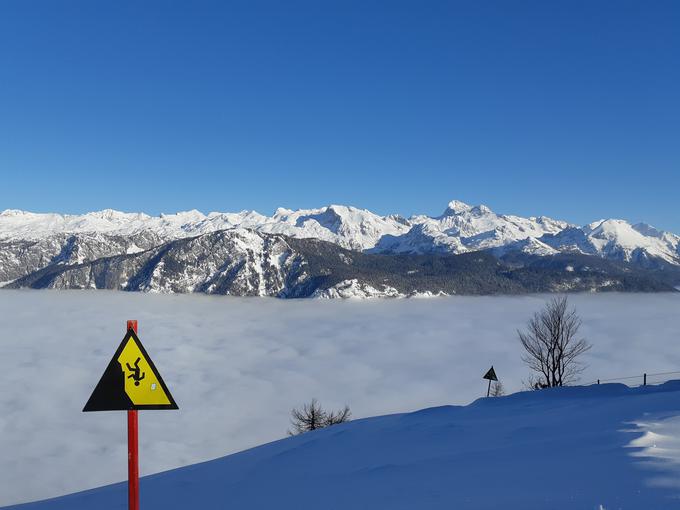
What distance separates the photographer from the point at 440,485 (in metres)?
9.46

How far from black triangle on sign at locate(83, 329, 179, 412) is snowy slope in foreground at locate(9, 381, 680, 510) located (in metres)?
4.94

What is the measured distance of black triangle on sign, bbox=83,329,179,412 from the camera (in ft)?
21.1

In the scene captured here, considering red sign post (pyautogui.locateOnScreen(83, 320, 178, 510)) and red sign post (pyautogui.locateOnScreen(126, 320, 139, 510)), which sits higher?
red sign post (pyautogui.locateOnScreen(83, 320, 178, 510))

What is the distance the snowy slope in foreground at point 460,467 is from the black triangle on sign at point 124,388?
4938 mm

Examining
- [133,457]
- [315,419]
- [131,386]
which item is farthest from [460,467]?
[315,419]

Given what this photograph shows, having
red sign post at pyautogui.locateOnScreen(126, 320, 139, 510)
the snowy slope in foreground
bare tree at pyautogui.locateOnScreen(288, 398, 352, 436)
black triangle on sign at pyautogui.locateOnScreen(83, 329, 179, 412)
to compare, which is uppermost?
black triangle on sign at pyautogui.locateOnScreen(83, 329, 179, 412)

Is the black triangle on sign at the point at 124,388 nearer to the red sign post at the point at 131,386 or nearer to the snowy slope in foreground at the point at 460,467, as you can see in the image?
the red sign post at the point at 131,386

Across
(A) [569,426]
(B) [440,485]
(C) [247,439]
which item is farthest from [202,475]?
(C) [247,439]

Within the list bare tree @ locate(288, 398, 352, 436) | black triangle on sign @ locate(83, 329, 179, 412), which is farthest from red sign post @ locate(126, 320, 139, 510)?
bare tree @ locate(288, 398, 352, 436)

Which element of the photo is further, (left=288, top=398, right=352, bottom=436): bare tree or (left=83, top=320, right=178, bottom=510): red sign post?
(left=288, top=398, right=352, bottom=436): bare tree

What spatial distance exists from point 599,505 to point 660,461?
8.69 ft

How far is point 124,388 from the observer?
21.6ft

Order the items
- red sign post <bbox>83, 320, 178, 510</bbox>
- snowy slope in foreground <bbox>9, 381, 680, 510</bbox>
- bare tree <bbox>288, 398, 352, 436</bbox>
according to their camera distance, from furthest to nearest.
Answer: bare tree <bbox>288, 398, 352, 436</bbox>, snowy slope in foreground <bbox>9, 381, 680, 510</bbox>, red sign post <bbox>83, 320, 178, 510</bbox>

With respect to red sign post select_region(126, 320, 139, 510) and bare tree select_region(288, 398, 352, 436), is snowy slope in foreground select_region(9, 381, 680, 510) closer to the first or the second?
red sign post select_region(126, 320, 139, 510)
